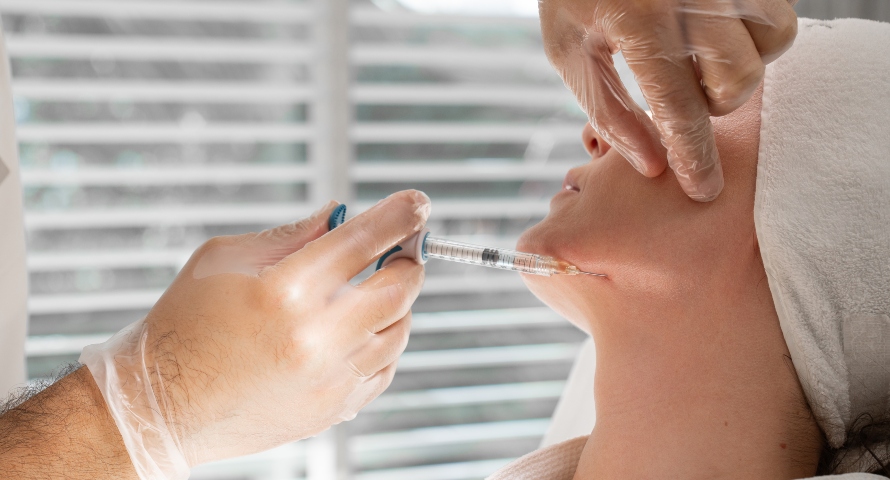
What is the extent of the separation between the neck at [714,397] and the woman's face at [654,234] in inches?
1.6

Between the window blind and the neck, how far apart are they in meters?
1.52

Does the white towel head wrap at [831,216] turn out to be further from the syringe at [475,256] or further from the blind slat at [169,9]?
the blind slat at [169,9]

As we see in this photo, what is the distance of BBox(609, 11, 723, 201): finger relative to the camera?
3.02ft

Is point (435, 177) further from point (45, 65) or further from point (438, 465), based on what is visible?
point (45, 65)

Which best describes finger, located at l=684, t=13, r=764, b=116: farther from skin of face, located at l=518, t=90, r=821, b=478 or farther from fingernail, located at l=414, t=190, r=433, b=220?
fingernail, located at l=414, t=190, r=433, b=220

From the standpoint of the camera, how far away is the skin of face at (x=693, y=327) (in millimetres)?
1052

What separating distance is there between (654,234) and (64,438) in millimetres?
979

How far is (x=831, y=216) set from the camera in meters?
0.99

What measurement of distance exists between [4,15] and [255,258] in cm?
177

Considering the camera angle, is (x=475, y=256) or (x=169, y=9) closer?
(x=475, y=256)

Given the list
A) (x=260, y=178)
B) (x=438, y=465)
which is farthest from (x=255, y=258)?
(x=438, y=465)

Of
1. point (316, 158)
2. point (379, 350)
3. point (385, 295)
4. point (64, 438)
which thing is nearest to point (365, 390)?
point (379, 350)

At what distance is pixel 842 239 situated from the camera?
0.99 meters

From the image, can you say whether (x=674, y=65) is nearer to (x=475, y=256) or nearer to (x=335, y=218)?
(x=475, y=256)
